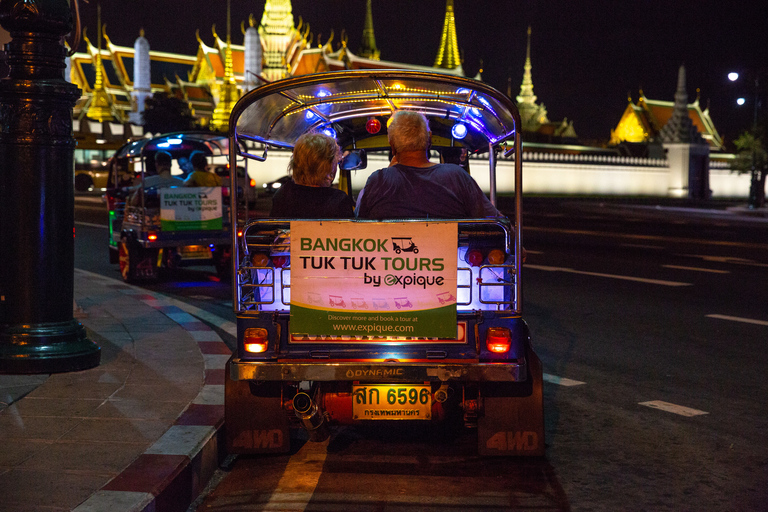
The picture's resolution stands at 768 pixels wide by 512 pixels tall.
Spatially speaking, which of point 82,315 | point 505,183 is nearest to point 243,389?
point 82,315

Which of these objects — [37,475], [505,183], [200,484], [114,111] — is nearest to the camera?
[37,475]

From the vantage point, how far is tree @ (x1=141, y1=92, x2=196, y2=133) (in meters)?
78.2

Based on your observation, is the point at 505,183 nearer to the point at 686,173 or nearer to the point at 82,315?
the point at 686,173

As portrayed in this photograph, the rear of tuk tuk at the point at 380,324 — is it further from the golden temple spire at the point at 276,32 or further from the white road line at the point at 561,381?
the golden temple spire at the point at 276,32

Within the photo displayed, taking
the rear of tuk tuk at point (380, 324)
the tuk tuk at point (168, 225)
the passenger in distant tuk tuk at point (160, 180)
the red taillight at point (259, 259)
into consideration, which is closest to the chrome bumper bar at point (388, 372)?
the rear of tuk tuk at point (380, 324)

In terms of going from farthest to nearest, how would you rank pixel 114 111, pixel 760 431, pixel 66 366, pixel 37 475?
pixel 114 111
pixel 66 366
pixel 760 431
pixel 37 475

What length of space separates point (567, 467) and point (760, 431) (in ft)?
4.85

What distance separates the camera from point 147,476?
4.32m

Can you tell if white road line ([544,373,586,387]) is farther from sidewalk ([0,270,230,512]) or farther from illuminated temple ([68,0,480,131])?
illuminated temple ([68,0,480,131])

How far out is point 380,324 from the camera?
4.55 metres

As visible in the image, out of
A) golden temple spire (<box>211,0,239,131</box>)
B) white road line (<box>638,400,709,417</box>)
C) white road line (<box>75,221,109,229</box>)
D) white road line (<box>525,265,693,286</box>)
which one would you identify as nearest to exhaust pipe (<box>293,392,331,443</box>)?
white road line (<box>638,400,709,417</box>)

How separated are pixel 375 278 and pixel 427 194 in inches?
22.6

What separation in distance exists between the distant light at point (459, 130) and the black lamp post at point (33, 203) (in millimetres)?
2693

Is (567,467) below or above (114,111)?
below
